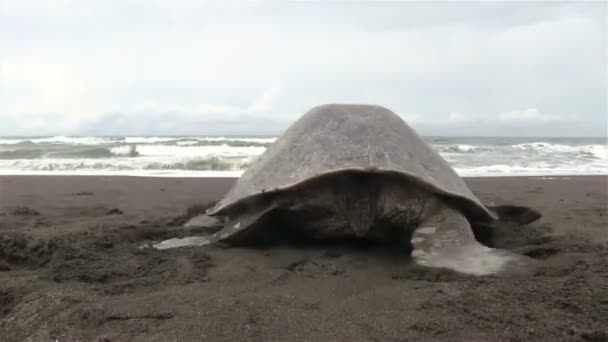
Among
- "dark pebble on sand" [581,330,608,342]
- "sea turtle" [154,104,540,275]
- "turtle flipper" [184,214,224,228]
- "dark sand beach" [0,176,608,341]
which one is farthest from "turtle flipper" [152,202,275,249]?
"dark pebble on sand" [581,330,608,342]

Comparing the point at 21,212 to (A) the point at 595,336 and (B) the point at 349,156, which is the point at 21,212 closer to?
(B) the point at 349,156

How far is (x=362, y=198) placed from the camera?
292 centimetres

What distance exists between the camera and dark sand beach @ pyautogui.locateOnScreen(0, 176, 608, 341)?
179 centimetres

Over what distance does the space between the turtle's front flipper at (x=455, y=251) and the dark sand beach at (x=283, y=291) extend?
114mm

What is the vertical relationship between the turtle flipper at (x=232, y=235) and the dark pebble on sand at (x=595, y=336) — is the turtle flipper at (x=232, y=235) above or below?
above

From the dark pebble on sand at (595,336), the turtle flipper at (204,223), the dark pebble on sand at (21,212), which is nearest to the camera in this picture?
the dark pebble on sand at (595,336)

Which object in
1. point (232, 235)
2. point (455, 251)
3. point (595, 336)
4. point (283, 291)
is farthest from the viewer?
point (232, 235)

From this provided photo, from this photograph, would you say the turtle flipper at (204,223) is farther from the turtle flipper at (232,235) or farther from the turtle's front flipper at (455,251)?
the turtle's front flipper at (455,251)

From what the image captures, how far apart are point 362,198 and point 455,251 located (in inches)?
24.6

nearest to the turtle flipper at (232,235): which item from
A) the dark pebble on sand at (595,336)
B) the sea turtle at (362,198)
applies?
the sea turtle at (362,198)

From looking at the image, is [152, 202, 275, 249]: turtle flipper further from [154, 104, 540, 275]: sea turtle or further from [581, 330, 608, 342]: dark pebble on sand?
[581, 330, 608, 342]: dark pebble on sand

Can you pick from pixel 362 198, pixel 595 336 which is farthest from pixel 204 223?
pixel 595 336

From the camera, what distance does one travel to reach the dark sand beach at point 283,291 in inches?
70.3

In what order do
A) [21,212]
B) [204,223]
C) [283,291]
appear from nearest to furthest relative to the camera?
[283,291] → [204,223] → [21,212]
